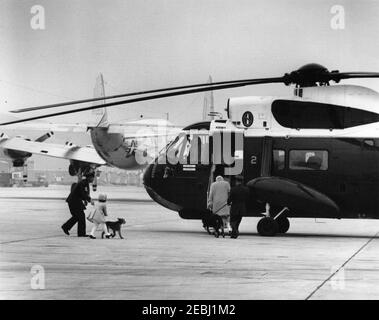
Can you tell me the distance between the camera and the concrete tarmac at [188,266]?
11633 mm

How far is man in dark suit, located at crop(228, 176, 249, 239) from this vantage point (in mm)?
21812

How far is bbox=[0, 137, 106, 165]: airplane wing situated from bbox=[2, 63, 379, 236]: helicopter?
31802 millimetres

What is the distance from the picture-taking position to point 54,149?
187 feet

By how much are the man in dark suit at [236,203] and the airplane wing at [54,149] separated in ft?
110

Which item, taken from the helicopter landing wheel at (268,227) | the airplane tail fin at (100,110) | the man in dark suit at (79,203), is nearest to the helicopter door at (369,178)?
the helicopter landing wheel at (268,227)

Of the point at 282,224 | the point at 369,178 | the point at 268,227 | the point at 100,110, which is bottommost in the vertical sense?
the point at 282,224

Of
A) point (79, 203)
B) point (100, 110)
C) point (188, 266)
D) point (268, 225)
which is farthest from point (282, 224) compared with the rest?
point (100, 110)

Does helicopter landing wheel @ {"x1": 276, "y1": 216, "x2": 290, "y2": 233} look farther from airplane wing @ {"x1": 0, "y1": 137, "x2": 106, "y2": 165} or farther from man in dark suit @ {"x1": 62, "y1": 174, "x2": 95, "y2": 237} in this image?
airplane wing @ {"x1": 0, "y1": 137, "x2": 106, "y2": 165}

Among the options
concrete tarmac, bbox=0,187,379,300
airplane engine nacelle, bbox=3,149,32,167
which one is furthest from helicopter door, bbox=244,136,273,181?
airplane engine nacelle, bbox=3,149,32,167

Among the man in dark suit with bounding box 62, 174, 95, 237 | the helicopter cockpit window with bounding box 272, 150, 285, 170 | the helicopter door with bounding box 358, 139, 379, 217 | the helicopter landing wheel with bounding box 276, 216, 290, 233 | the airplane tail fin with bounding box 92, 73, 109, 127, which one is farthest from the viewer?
the airplane tail fin with bounding box 92, 73, 109, 127

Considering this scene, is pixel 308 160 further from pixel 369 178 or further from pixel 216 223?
pixel 216 223

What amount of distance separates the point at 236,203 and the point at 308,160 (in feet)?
8.37
